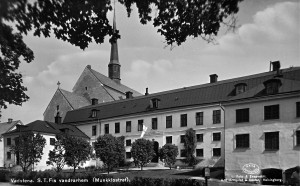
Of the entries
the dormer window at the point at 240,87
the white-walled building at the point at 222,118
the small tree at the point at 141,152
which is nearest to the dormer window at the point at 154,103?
the white-walled building at the point at 222,118

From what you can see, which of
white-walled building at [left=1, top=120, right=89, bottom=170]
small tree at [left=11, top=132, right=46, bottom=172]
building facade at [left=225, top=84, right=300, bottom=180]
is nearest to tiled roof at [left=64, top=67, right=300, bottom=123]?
building facade at [left=225, top=84, right=300, bottom=180]

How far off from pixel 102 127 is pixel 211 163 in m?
16.9

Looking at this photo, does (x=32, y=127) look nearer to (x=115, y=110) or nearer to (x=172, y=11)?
(x=115, y=110)

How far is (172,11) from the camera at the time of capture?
403 cm

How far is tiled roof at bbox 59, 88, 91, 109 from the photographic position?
5078 centimetres

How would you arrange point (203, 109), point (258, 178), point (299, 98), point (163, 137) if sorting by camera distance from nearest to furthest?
point (258, 178)
point (299, 98)
point (203, 109)
point (163, 137)

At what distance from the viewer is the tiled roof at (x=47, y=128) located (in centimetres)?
3897

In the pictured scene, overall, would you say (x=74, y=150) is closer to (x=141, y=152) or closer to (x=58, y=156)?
(x=58, y=156)

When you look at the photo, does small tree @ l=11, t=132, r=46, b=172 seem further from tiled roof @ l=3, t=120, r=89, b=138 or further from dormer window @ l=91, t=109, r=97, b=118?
dormer window @ l=91, t=109, r=97, b=118

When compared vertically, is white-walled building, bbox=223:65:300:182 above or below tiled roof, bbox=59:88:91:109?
below

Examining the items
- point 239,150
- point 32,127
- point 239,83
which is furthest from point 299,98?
point 32,127

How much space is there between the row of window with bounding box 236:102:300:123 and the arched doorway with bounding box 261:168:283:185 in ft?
11.8

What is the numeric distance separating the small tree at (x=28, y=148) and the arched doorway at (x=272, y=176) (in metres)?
21.0

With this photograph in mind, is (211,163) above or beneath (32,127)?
beneath
